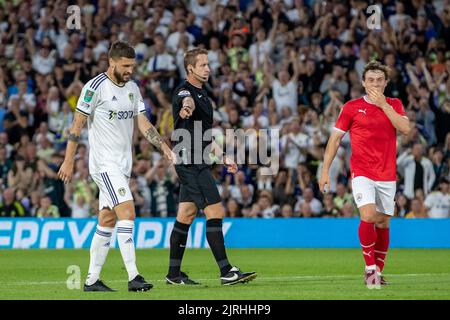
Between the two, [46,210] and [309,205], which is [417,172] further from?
[46,210]

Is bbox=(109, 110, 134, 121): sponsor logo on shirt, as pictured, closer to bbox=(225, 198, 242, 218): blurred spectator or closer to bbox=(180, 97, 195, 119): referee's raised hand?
bbox=(180, 97, 195, 119): referee's raised hand

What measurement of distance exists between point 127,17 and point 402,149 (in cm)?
810

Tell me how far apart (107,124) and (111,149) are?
0.88ft

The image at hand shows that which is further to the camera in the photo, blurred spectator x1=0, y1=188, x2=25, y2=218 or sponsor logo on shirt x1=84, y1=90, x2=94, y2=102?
blurred spectator x1=0, y1=188, x2=25, y2=218

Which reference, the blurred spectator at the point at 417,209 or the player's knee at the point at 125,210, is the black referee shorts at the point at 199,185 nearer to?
the player's knee at the point at 125,210

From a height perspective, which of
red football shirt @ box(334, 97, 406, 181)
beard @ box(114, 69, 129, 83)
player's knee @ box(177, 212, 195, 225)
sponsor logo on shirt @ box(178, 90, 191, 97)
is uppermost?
beard @ box(114, 69, 129, 83)

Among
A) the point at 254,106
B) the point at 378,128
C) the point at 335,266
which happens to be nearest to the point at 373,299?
the point at 378,128

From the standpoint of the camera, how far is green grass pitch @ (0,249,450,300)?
1048cm

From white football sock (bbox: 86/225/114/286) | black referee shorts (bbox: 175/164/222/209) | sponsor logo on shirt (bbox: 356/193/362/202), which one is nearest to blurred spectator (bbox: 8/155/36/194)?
black referee shorts (bbox: 175/164/222/209)

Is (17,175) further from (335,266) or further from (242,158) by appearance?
(335,266)

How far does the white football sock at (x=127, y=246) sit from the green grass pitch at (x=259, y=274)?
0.27m

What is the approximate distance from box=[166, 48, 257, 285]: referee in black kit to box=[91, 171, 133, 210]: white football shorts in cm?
132

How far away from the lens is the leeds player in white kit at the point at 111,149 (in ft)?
35.4

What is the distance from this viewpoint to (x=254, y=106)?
23.6m
